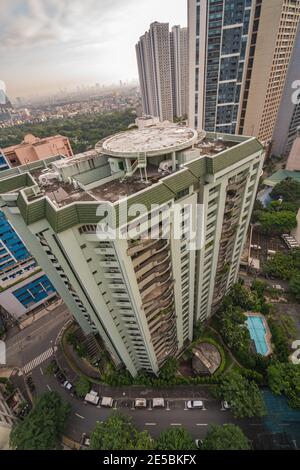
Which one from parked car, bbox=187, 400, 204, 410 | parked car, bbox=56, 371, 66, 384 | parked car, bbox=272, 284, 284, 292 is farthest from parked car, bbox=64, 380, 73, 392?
parked car, bbox=272, 284, 284, 292

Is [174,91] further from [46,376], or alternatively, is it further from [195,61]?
[46,376]

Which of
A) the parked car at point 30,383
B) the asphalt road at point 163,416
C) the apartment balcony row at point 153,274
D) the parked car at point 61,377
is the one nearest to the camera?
the apartment balcony row at point 153,274

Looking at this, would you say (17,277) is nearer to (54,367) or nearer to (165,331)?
(54,367)

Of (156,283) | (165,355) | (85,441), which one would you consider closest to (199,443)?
(165,355)

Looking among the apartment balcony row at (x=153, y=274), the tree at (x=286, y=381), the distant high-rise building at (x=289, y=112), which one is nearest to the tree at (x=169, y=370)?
the tree at (x=286, y=381)

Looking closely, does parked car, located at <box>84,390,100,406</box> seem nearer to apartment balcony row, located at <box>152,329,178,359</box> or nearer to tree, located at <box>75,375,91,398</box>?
tree, located at <box>75,375,91,398</box>

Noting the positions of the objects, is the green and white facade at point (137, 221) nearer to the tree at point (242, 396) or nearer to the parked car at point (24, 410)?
the tree at point (242, 396)
